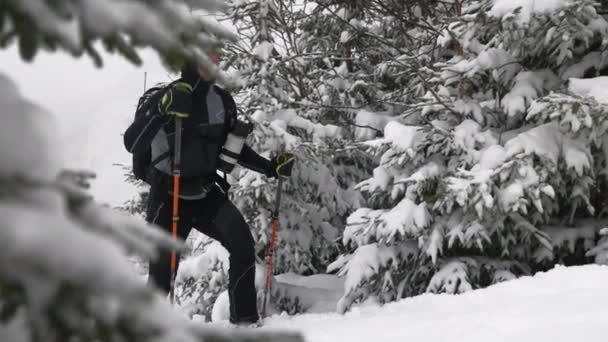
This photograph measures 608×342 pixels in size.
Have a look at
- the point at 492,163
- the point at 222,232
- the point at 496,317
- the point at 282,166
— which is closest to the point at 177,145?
the point at 222,232

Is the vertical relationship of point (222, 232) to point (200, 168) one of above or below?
below

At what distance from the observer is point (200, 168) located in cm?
481

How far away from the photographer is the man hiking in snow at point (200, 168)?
472cm

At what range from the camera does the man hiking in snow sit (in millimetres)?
4719

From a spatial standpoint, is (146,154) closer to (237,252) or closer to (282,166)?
(237,252)

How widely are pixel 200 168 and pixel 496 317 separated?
2.49 m

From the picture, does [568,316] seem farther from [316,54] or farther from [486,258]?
[316,54]

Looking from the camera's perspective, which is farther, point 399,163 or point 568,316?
point 399,163

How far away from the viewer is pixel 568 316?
11.8 ft

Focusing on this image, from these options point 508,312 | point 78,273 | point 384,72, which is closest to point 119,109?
point 384,72

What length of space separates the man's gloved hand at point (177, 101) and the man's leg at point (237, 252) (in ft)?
2.42

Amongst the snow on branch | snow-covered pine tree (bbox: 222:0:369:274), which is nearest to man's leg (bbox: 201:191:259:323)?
snow-covered pine tree (bbox: 222:0:369:274)

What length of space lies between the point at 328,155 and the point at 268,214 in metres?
1.41

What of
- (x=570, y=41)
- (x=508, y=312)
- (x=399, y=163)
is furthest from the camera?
(x=399, y=163)
